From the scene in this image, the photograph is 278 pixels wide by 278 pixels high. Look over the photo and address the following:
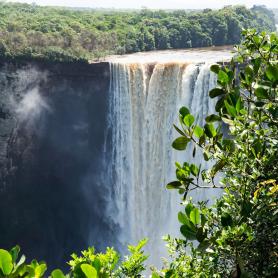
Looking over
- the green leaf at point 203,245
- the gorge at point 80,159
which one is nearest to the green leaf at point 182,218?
the green leaf at point 203,245

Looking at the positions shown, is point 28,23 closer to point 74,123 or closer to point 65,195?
point 74,123

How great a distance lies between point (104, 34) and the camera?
3809 cm

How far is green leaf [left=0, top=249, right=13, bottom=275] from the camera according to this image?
3.16 m

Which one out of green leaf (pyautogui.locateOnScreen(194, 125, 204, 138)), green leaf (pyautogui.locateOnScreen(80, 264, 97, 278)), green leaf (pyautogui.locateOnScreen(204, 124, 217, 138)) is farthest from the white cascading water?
green leaf (pyautogui.locateOnScreen(80, 264, 97, 278))

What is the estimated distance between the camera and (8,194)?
102ft

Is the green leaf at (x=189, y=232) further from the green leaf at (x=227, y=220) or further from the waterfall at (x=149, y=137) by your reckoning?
the waterfall at (x=149, y=137)

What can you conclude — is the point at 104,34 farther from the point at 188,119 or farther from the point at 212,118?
the point at 188,119

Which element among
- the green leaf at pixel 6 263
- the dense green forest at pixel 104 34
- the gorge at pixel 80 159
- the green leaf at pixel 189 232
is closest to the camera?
the green leaf at pixel 6 263

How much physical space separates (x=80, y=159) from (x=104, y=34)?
35.2 ft

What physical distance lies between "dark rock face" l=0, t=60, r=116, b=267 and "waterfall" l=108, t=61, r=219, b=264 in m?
1.35

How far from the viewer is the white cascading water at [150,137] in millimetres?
26359

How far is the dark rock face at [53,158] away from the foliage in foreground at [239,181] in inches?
1031

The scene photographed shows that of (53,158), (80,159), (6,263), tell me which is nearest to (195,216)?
(6,263)

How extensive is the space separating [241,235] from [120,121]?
86.4 feet
